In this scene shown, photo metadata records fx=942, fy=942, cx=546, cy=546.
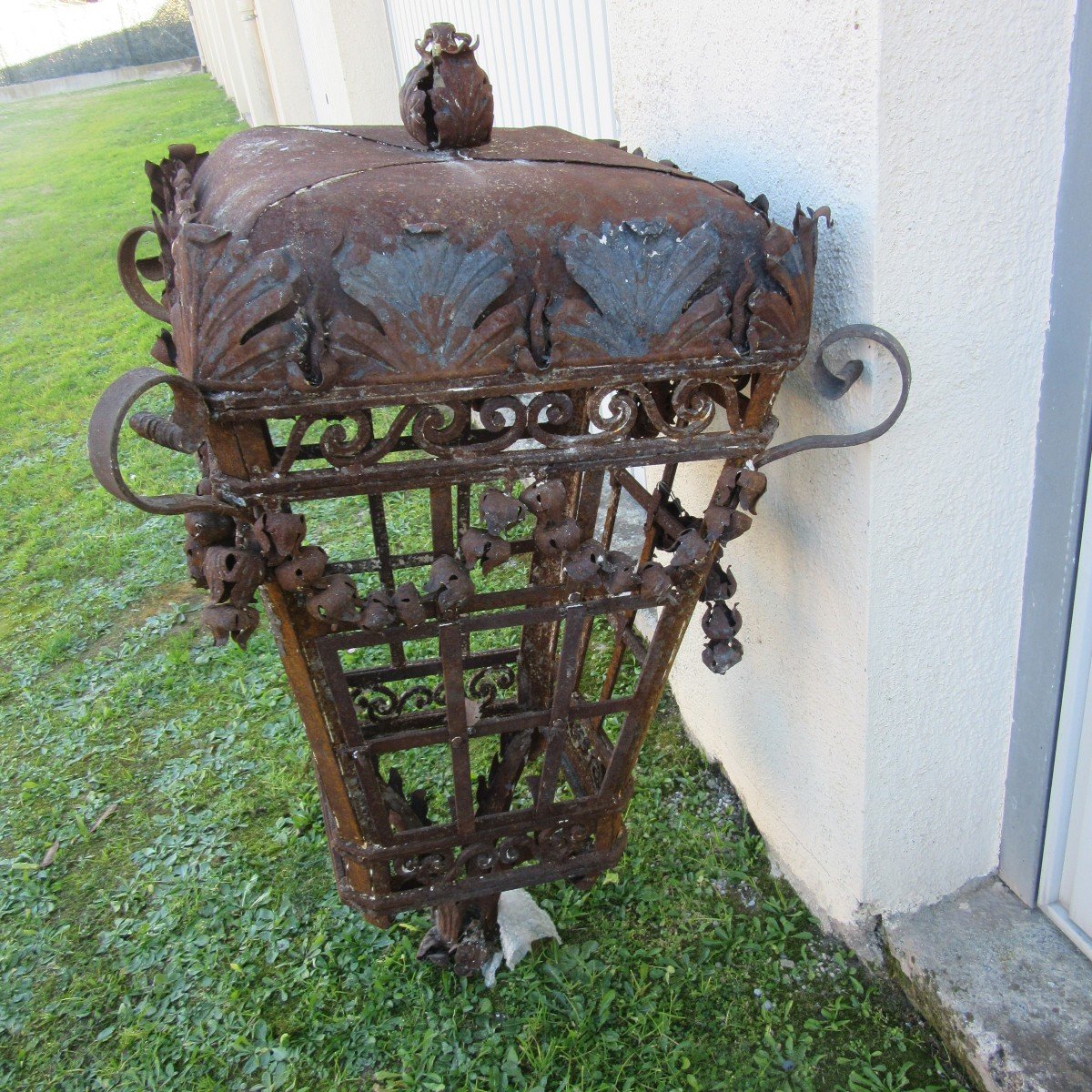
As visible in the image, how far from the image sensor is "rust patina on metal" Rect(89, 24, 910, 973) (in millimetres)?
1153

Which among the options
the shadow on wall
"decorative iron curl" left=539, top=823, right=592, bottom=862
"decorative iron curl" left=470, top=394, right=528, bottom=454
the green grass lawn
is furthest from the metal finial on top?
the shadow on wall

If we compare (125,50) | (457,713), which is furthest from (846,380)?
(125,50)

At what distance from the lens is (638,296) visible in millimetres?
1229

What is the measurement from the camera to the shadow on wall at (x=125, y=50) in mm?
23266

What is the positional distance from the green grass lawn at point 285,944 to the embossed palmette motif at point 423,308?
4.41 ft

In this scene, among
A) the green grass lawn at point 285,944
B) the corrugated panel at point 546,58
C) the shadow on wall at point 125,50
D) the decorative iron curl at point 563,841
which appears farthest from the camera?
the shadow on wall at point 125,50

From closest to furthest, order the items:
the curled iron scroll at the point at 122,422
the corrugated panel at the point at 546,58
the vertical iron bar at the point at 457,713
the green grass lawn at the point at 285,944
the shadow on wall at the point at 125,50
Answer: the curled iron scroll at the point at 122,422, the vertical iron bar at the point at 457,713, the green grass lawn at the point at 285,944, the corrugated panel at the point at 546,58, the shadow on wall at the point at 125,50

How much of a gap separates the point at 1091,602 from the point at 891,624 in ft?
1.01

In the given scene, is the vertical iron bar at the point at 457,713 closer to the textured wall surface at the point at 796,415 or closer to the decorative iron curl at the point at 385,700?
the decorative iron curl at the point at 385,700

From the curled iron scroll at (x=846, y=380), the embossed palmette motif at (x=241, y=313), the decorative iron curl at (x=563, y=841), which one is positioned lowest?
the decorative iron curl at (x=563, y=841)

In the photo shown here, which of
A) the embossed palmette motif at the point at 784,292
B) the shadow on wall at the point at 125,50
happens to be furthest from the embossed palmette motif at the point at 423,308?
the shadow on wall at the point at 125,50

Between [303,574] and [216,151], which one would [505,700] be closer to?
[303,574]

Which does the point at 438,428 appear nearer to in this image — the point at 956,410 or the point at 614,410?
the point at 614,410

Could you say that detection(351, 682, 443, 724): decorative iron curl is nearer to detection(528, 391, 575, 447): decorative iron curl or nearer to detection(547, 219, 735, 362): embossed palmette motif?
detection(528, 391, 575, 447): decorative iron curl
